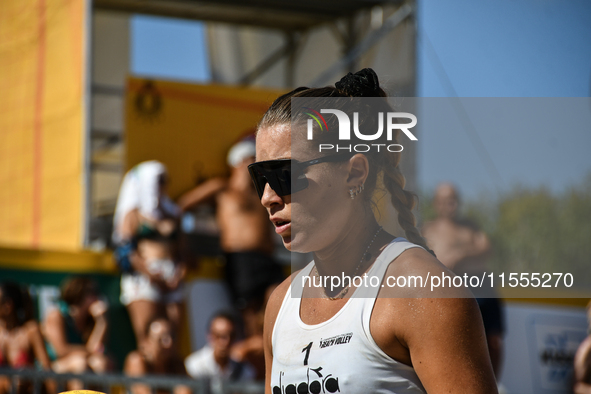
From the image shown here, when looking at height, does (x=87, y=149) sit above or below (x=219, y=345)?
above

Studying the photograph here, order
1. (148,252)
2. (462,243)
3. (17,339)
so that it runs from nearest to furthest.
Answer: (462,243) < (17,339) < (148,252)

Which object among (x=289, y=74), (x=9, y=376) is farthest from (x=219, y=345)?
(x=289, y=74)

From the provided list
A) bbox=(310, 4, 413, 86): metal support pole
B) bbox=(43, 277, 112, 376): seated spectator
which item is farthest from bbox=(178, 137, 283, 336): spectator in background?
bbox=(310, 4, 413, 86): metal support pole

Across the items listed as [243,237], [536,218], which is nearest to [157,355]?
[243,237]

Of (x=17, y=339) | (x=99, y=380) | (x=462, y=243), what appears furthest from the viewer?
(x=17, y=339)

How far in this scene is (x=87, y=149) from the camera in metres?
8.61

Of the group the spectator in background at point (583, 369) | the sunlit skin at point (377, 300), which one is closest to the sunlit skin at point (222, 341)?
the spectator in background at point (583, 369)

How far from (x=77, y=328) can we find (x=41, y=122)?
4789mm

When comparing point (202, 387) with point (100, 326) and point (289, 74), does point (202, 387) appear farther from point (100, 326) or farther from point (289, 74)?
point (289, 74)

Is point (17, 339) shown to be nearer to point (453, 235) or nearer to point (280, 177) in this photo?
point (453, 235)

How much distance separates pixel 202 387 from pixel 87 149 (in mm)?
4960

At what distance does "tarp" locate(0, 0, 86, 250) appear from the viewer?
28.9 ft

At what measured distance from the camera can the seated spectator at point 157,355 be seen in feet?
17.9

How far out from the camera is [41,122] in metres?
9.59
